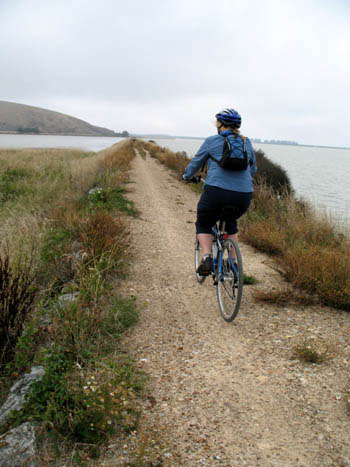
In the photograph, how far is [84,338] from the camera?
10.2 feet

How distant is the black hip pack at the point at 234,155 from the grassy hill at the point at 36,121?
156050mm

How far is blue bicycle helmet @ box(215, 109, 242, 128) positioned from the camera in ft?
12.2

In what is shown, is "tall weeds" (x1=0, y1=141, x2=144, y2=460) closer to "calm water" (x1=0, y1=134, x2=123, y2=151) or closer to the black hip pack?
the black hip pack

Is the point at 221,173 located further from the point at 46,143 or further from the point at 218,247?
the point at 46,143

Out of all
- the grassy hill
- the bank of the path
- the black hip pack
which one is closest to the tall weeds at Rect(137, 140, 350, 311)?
the bank of the path

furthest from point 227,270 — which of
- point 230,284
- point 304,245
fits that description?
point 304,245

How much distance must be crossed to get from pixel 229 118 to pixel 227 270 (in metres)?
1.75

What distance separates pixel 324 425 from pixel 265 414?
421 millimetres

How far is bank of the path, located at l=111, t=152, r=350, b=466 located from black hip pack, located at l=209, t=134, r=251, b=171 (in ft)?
6.03

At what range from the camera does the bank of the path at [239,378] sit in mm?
2312

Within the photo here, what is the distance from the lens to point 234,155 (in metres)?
3.55


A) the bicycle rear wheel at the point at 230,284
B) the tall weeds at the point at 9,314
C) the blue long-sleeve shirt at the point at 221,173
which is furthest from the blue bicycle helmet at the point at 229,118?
the tall weeds at the point at 9,314

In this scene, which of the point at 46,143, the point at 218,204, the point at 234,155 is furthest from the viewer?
the point at 46,143

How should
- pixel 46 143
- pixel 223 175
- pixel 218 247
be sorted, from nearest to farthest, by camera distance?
pixel 223 175
pixel 218 247
pixel 46 143
